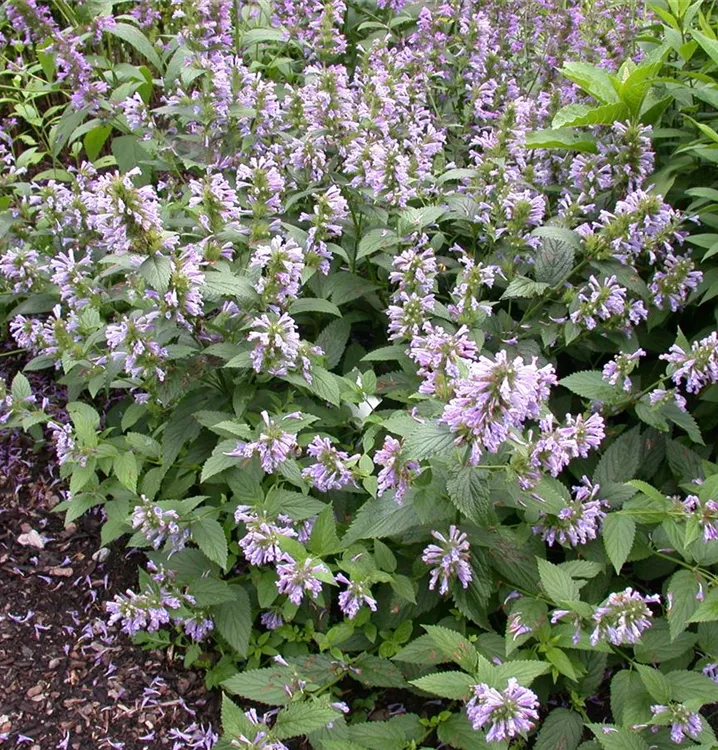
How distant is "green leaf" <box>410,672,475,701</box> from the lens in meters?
2.12

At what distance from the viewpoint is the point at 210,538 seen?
8.55 ft

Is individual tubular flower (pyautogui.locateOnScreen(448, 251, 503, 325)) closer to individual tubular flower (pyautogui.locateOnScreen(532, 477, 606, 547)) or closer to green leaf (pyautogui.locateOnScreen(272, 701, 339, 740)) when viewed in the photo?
individual tubular flower (pyautogui.locateOnScreen(532, 477, 606, 547))

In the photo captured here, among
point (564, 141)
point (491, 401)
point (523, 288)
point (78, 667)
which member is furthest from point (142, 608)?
point (564, 141)

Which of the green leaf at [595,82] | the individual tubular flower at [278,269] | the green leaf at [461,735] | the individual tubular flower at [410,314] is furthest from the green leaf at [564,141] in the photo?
the green leaf at [461,735]

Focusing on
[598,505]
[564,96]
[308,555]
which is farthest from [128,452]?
[564,96]

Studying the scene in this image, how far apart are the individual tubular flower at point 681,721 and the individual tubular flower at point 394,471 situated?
0.96 metres

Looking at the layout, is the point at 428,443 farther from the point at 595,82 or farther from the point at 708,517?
the point at 595,82

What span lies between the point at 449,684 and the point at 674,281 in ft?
6.00

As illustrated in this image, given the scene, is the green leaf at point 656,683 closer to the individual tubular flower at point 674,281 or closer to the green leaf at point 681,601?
the green leaf at point 681,601

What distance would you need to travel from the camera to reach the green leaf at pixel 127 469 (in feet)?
8.83

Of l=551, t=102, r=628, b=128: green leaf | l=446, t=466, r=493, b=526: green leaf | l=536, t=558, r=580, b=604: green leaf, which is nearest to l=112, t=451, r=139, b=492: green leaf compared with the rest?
l=446, t=466, r=493, b=526: green leaf

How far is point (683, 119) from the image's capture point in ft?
12.2

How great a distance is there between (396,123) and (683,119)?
1373mm

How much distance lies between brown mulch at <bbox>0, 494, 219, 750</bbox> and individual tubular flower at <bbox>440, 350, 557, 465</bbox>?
161 centimetres
